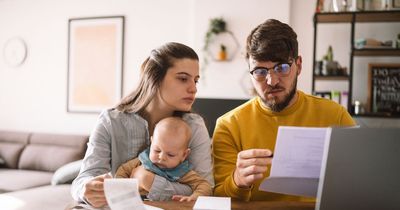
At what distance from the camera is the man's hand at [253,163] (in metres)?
1.08

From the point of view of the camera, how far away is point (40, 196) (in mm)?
2709

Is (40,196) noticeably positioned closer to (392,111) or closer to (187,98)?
(187,98)

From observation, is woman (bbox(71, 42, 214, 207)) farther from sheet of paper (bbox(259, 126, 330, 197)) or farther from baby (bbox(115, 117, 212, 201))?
sheet of paper (bbox(259, 126, 330, 197))

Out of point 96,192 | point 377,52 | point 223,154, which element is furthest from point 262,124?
point 377,52

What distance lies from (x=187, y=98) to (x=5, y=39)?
14.3 ft

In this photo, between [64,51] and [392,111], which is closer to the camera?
[392,111]

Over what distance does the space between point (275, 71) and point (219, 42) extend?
7.54ft

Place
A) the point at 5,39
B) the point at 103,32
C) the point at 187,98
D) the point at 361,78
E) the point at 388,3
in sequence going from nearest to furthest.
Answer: the point at 187,98
the point at 388,3
the point at 361,78
the point at 103,32
the point at 5,39

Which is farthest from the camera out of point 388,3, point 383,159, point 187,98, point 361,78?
point 361,78

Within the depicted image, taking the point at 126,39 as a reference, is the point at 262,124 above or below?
below

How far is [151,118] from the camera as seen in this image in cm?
155

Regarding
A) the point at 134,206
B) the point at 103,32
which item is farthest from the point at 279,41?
the point at 103,32

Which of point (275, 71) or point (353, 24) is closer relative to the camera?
point (275, 71)

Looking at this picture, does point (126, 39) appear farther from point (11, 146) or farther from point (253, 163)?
point (253, 163)
